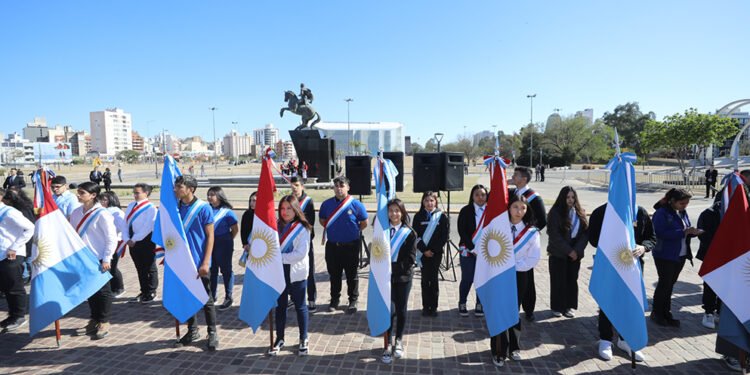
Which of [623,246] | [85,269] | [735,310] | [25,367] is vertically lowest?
[25,367]

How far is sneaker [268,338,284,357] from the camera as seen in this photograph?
14.1ft

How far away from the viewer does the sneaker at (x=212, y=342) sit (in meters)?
4.39

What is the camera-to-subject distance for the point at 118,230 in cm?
594

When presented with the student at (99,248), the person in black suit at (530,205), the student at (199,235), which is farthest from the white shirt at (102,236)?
the person in black suit at (530,205)

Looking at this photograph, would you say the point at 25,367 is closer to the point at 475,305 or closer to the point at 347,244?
the point at 347,244

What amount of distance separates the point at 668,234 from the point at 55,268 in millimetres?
7030

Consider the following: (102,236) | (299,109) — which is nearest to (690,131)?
(299,109)

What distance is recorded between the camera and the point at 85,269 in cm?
456

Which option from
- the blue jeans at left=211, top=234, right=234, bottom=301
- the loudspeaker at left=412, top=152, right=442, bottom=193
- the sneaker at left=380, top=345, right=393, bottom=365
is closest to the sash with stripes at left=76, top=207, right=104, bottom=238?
the blue jeans at left=211, top=234, right=234, bottom=301

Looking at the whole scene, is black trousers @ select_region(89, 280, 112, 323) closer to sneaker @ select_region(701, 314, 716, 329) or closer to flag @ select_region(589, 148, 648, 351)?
flag @ select_region(589, 148, 648, 351)

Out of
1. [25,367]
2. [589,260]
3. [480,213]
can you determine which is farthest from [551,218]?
[25,367]

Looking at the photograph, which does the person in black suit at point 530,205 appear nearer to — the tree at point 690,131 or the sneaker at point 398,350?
the sneaker at point 398,350

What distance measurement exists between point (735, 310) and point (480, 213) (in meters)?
2.66

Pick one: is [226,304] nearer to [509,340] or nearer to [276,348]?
[276,348]
